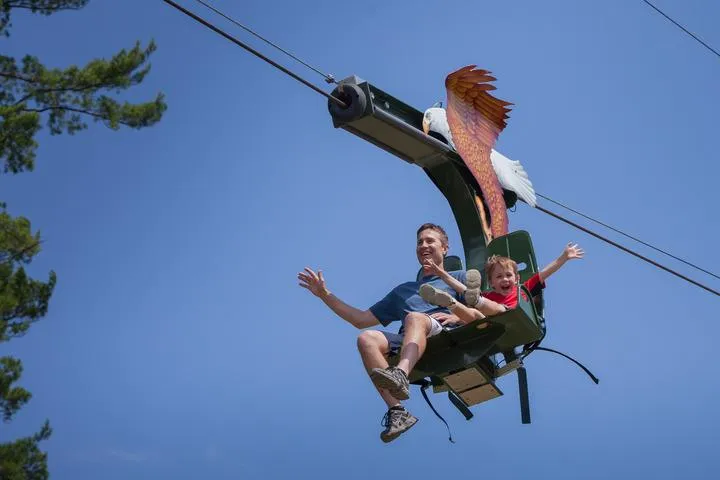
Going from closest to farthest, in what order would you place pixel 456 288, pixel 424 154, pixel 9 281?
pixel 456 288
pixel 424 154
pixel 9 281

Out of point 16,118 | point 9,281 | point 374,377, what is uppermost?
point 16,118

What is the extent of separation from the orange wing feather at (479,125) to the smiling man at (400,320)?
81 cm

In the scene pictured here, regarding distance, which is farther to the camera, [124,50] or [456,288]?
[124,50]

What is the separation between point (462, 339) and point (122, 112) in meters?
9.66

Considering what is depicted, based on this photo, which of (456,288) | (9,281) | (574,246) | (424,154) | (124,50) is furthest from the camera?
(124,50)

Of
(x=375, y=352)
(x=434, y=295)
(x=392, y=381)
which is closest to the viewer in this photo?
(x=392, y=381)

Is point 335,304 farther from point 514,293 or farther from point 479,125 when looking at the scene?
point 479,125

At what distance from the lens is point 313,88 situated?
25.8 ft

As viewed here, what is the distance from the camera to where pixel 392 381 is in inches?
270

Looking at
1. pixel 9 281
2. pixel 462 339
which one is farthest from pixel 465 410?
pixel 9 281

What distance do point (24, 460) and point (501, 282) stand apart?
8.03 meters

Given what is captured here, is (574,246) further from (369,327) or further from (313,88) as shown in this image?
(313,88)

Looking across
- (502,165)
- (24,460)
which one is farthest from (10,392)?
(502,165)

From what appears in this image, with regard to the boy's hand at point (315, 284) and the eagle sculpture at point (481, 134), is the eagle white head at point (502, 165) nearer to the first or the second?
the eagle sculpture at point (481, 134)
